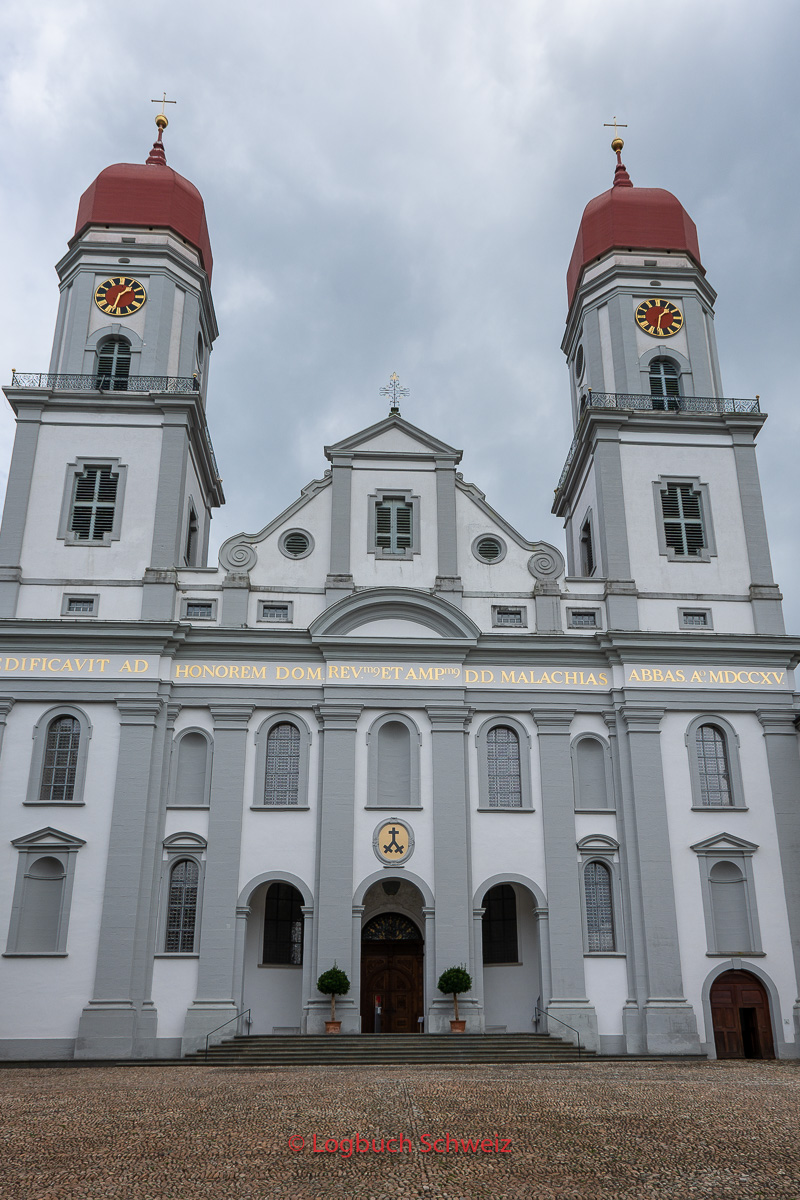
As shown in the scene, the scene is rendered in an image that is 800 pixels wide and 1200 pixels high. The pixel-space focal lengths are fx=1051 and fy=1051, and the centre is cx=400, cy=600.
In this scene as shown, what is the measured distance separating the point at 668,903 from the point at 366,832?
26.9 ft

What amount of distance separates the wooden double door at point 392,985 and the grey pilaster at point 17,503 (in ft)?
46.0

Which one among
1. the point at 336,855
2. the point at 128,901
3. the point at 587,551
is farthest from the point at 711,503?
the point at 128,901

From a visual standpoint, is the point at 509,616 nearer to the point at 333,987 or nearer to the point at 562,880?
the point at 562,880

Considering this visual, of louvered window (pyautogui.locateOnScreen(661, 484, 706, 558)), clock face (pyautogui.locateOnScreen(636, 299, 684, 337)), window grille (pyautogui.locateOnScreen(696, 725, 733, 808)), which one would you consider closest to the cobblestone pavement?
window grille (pyautogui.locateOnScreen(696, 725, 733, 808))

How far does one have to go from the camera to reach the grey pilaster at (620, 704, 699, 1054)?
1047 inches

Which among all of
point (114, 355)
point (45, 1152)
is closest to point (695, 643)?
point (114, 355)

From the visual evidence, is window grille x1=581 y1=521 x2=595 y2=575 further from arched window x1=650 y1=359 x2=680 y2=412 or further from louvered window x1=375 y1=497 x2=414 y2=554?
louvered window x1=375 y1=497 x2=414 y2=554

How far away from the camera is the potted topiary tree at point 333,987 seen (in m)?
25.9

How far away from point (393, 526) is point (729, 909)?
14349 millimetres

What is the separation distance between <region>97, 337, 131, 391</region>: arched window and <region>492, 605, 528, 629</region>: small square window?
13.7 metres

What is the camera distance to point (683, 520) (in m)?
32.5

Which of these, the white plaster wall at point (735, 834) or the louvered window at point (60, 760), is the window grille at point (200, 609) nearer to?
the louvered window at point (60, 760)

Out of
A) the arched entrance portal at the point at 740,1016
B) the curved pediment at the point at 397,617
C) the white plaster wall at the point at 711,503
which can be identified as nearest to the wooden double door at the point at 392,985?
the arched entrance portal at the point at 740,1016

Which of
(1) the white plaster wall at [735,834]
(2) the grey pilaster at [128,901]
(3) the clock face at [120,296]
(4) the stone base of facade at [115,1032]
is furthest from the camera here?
(3) the clock face at [120,296]
